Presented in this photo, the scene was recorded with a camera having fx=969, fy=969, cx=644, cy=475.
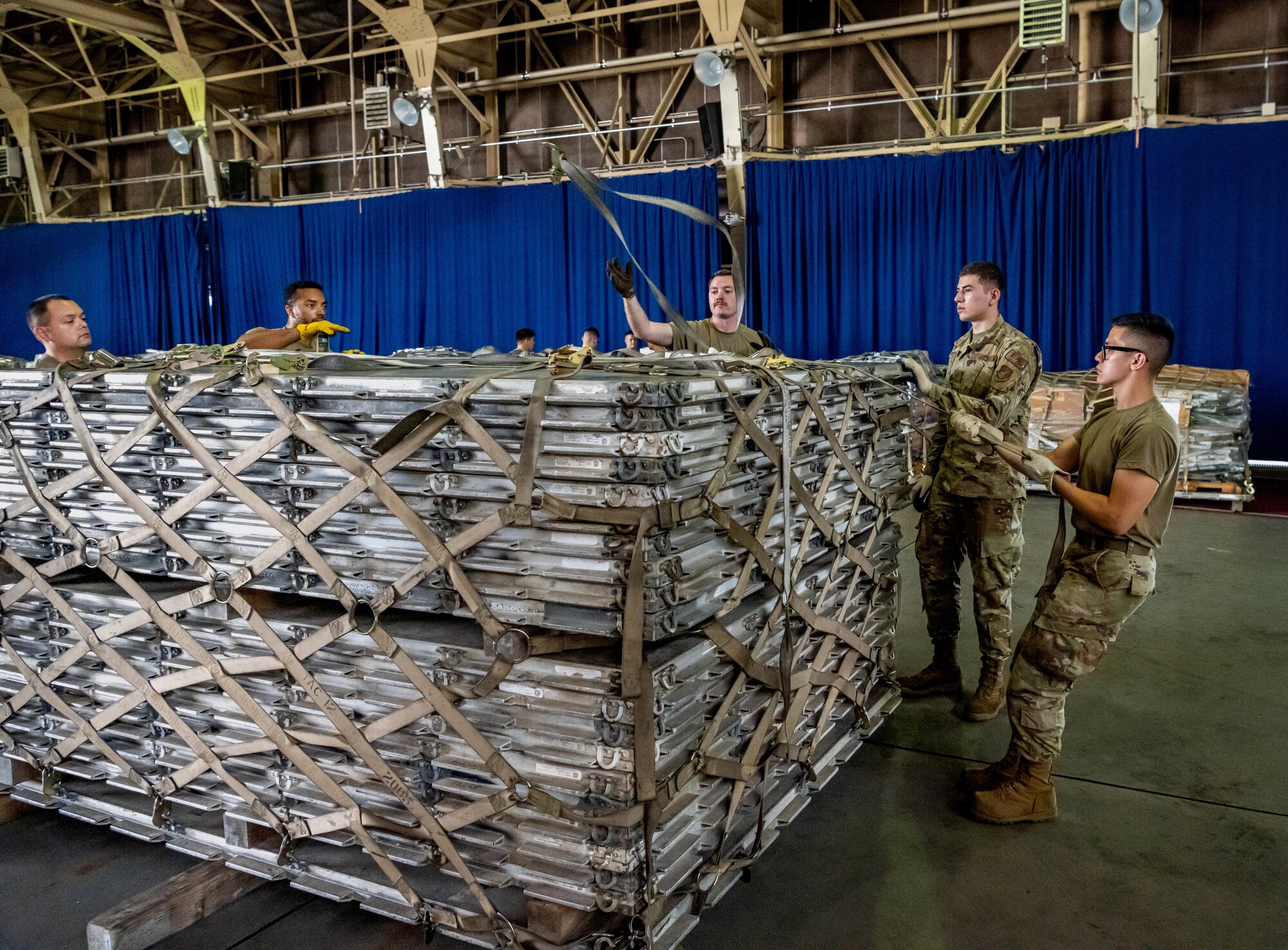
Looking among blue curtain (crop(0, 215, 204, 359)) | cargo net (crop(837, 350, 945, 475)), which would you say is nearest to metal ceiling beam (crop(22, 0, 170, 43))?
blue curtain (crop(0, 215, 204, 359))

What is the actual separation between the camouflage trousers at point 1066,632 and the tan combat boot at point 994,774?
0.19 ft

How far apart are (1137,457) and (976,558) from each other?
138 cm

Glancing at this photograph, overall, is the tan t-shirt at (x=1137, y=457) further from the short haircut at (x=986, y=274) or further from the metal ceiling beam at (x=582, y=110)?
the metal ceiling beam at (x=582, y=110)

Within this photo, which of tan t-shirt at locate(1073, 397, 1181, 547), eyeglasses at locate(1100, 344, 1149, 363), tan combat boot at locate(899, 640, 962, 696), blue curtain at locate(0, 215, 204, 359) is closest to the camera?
tan t-shirt at locate(1073, 397, 1181, 547)

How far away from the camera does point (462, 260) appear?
635 inches

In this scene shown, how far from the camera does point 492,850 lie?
8.47ft

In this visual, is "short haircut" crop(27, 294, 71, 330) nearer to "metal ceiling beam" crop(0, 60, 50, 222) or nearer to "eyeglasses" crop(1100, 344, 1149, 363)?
"eyeglasses" crop(1100, 344, 1149, 363)

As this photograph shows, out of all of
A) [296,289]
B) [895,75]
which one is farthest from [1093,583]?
[895,75]

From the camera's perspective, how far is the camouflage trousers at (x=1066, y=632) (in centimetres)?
347

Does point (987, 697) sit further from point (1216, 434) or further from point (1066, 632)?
point (1216, 434)

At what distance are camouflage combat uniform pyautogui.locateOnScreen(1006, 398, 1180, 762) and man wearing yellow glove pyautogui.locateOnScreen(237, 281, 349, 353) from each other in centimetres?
293

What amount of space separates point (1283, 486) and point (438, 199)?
41.2 ft

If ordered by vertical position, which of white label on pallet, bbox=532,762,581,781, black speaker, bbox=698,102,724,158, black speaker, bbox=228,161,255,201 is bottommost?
white label on pallet, bbox=532,762,581,781

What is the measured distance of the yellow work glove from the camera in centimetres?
441
